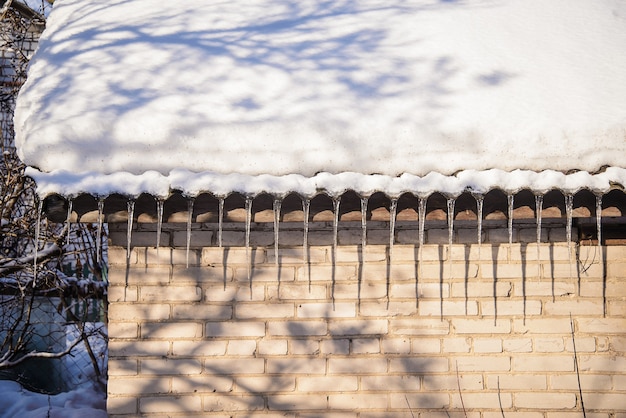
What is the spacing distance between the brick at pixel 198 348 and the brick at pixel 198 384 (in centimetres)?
14

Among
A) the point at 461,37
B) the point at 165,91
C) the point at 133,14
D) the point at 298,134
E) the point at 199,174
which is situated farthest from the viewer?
the point at 133,14

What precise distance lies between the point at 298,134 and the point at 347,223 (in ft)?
2.16

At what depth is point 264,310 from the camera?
307 centimetres

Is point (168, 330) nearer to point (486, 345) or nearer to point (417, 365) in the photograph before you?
point (417, 365)

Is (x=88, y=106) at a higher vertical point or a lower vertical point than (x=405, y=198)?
higher

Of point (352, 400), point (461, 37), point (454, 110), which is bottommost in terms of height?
point (352, 400)

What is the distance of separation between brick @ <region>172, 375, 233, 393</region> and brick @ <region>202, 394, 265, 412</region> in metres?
0.05

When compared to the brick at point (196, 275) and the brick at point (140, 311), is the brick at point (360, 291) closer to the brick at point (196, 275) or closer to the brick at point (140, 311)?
the brick at point (196, 275)

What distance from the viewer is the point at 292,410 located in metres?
3.04

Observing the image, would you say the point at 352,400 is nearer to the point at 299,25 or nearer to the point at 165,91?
the point at 165,91

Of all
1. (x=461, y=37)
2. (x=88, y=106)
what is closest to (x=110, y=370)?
(x=88, y=106)

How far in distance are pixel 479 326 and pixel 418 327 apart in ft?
1.21

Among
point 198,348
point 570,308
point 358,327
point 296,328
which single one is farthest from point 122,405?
point 570,308

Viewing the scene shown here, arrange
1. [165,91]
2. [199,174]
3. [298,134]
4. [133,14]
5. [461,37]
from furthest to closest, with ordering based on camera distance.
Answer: [133,14] → [461,37] → [165,91] → [298,134] → [199,174]
